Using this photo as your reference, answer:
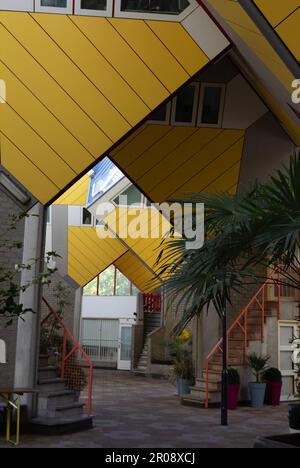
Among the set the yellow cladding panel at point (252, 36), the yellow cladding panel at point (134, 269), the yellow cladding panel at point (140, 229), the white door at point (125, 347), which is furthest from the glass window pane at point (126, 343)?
the yellow cladding panel at point (252, 36)

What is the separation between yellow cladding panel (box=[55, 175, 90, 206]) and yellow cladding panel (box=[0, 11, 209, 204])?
1271 centimetres

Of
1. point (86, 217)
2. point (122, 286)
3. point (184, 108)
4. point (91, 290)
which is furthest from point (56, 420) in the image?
point (91, 290)

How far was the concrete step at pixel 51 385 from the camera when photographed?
1020 centimetres

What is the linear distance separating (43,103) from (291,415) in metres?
6.68

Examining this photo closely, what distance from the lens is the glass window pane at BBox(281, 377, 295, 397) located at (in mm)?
14641

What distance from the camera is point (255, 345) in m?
14.4

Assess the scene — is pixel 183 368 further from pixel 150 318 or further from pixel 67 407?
pixel 150 318

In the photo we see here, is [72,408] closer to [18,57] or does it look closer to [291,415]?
[291,415]

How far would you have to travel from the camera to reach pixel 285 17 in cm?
659

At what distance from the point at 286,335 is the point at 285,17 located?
1015cm

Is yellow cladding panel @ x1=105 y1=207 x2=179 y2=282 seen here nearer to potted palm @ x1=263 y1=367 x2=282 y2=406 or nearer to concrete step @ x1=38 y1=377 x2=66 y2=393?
potted palm @ x1=263 y1=367 x2=282 y2=406

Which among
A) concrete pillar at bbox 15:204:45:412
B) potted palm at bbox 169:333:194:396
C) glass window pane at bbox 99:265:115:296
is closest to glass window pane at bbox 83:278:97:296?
glass window pane at bbox 99:265:115:296

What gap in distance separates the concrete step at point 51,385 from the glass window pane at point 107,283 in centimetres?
1874
